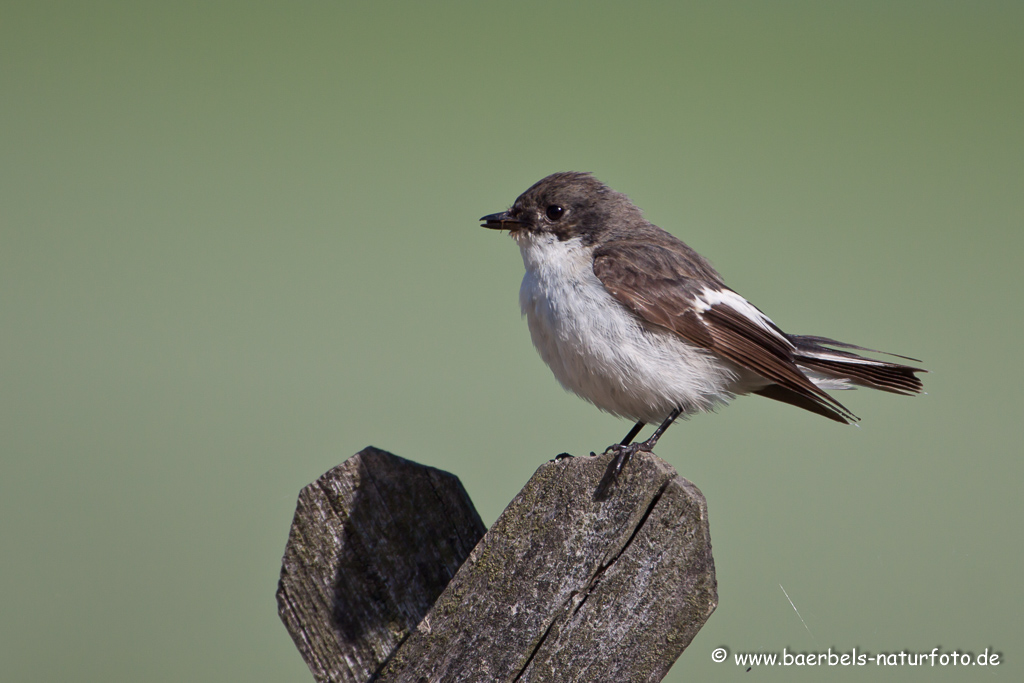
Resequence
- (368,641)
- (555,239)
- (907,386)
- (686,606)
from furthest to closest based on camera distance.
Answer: (555,239) → (907,386) → (368,641) → (686,606)

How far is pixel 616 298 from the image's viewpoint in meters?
3.04

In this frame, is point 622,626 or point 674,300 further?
point 674,300

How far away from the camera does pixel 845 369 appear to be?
339cm

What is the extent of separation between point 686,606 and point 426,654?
1.91ft

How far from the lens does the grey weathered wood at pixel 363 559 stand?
6.42 feet

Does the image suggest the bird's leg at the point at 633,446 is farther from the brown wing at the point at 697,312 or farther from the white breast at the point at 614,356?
the brown wing at the point at 697,312

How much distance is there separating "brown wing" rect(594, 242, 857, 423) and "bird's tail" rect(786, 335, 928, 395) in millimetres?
164

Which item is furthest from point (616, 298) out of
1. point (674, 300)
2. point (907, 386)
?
point (907, 386)

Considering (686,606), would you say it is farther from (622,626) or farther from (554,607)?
(554,607)

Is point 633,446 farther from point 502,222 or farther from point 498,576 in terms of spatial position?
point 502,222

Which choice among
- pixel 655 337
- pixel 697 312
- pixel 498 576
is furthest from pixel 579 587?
pixel 697 312

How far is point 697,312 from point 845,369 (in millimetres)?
751

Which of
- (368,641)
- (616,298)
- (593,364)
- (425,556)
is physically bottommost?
(368,641)

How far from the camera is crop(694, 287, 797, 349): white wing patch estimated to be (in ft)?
10.5
